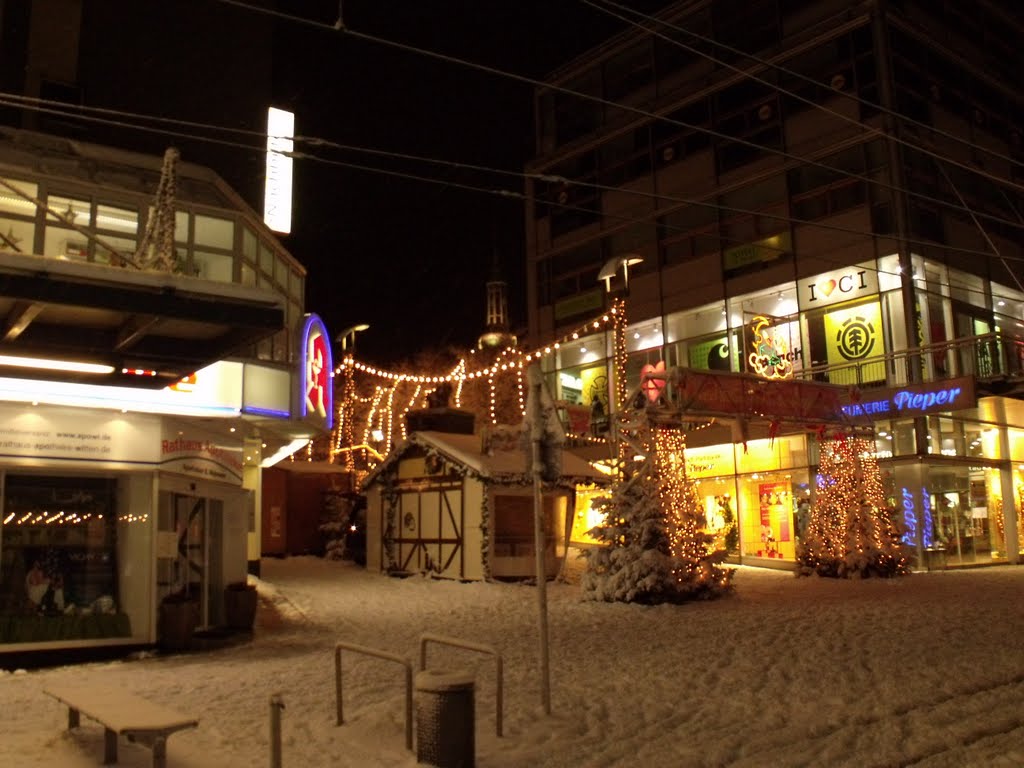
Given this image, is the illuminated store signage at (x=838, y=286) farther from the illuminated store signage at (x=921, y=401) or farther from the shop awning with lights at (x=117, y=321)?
the shop awning with lights at (x=117, y=321)

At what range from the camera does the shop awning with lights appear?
7.84 meters

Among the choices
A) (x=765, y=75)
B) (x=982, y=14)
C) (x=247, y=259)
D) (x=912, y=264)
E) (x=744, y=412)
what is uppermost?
(x=982, y=14)

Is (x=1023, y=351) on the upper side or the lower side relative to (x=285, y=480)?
upper

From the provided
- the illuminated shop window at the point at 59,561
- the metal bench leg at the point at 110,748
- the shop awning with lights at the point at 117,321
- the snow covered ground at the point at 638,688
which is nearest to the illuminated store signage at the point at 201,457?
the illuminated shop window at the point at 59,561

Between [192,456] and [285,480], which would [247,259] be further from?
[285,480]

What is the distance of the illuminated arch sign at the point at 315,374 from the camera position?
50.8 feet

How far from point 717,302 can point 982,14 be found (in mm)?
14081

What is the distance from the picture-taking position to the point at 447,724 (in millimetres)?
6566

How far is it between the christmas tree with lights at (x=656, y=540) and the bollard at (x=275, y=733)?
38.8 ft

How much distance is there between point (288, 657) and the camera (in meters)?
12.0

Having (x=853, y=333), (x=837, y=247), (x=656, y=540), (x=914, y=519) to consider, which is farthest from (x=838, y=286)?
(x=656, y=540)

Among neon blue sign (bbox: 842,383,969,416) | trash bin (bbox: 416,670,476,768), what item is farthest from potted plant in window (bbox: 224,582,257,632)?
neon blue sign (bbox: 842,383,969,416)

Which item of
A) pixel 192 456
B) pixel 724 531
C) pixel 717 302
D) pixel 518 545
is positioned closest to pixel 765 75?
pixel 717 302

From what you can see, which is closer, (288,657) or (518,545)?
(288,657)
